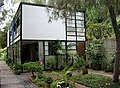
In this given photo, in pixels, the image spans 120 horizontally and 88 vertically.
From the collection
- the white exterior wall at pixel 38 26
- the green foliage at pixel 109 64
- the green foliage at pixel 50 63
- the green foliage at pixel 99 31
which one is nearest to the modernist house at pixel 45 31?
the white exterior wall at pixel 38 26

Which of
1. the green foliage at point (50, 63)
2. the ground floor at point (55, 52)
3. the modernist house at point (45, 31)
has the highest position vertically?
the modernist house at point (45, 31)

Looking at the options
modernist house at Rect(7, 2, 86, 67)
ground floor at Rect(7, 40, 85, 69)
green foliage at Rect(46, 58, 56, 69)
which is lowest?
green foliage at Rect(46, 58, 56, 69)

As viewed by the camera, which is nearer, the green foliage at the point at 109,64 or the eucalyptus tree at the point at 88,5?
the eucalyptus tree at the point at 88,5

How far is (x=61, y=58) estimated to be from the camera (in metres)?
17.0

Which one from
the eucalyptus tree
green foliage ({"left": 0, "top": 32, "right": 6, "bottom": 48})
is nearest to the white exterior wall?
the eucalyptus tree

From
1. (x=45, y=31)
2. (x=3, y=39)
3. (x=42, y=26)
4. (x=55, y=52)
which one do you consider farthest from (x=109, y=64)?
(x=3, y=39)

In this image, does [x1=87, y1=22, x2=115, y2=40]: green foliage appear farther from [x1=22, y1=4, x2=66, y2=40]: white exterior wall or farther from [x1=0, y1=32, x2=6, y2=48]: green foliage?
[x1=0, y1=32, x2=6, y2=48]: green foliage

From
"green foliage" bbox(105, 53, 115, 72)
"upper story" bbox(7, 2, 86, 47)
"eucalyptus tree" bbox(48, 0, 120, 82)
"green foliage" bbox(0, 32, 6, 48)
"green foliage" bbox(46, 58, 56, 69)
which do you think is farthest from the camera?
"green foliage" bbox(0, 32, 6, 48)

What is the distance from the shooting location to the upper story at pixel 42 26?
1549 cm

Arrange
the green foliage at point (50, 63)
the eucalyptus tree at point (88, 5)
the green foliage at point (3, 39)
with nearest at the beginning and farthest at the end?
the eucalyptus tree at point (88, 5) < the green foliage at point (50, 63) < the green foliage at point (3, 39)

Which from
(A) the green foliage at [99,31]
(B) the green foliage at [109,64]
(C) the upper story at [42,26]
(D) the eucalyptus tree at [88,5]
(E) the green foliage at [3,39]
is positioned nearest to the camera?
(D) the eucalyptus tree at [88,5]

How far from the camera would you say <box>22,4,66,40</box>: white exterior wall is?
15.5 m

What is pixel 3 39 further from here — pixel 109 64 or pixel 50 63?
pixel 109 64

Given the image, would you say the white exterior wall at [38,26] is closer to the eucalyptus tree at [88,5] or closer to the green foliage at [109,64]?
the green foliage at [109,64]
